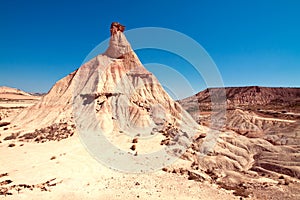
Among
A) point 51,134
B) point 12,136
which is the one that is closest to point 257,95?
point 51,134

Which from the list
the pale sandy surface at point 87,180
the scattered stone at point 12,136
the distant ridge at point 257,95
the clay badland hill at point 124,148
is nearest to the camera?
the pale sandy surface at point 87,180

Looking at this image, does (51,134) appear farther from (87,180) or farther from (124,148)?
(87,180)

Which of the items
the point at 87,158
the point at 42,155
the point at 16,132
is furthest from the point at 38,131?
the point at 87,158

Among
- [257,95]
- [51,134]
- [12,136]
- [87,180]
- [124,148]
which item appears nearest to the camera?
[87,180]

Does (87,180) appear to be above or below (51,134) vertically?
below

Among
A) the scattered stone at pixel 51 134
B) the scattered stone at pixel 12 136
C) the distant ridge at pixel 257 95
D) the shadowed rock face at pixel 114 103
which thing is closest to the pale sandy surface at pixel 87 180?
the scattered stone at pixel 51 134

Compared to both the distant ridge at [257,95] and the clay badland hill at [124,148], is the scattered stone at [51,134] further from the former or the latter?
the distant ridge at [257,95]

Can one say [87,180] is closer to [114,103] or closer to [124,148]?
[124,148]

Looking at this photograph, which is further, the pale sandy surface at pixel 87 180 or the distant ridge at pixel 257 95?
the distant ridge at pixel 257 95

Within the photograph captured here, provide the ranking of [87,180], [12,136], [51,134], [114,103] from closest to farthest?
[87,180] → [51,134] → [12,136] → [114,103]

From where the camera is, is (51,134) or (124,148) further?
(51,134)

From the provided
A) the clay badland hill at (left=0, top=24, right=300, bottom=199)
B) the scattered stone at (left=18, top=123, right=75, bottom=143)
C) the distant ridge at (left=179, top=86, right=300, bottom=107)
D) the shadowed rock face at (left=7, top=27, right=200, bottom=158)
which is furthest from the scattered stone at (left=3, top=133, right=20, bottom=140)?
the distant ridge at (left=179, top=86, right=300, bottom=107)

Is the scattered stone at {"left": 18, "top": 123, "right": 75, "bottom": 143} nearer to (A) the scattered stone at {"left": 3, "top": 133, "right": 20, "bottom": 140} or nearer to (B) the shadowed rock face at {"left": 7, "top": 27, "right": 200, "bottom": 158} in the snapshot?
(A) the scattered stone at {"left": 3, "top": 133, "right": 20, "bottom": 140}

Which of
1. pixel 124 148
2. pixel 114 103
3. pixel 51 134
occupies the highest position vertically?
pixel 114 103
